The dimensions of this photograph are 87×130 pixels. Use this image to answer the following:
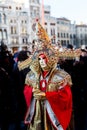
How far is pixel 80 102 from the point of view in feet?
25.5

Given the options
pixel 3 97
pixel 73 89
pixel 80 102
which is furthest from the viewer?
pixel 80 102

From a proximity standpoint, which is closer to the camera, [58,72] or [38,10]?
[58,72]

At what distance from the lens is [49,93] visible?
469 centimetres

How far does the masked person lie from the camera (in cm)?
472

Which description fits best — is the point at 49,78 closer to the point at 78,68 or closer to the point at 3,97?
the point at 3,97

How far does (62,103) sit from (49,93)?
251 mm

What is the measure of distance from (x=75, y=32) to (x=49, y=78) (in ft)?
244

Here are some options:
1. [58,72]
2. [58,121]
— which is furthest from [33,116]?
[58,72]

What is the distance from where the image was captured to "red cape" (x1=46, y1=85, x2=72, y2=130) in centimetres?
468

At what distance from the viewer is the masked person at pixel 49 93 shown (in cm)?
472

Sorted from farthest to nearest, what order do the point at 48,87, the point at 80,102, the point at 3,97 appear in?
the point at 80,102
the point at 3,97
the point at 48,87

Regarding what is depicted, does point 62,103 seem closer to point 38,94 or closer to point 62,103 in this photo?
point 62,103

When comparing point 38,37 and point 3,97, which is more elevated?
point 38,37

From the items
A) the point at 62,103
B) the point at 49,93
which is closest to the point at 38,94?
the point at 49,93
